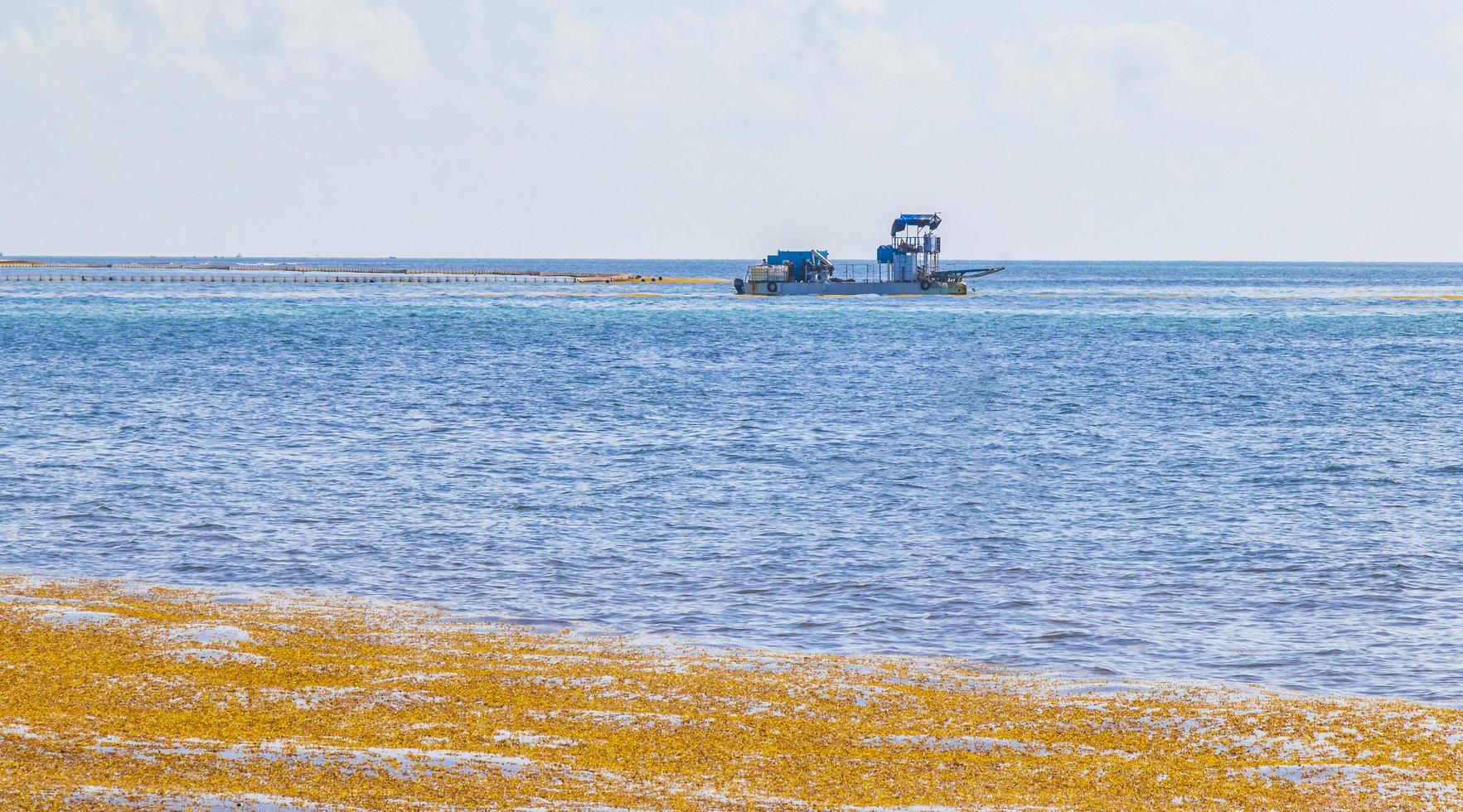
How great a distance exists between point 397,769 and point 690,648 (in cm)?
562

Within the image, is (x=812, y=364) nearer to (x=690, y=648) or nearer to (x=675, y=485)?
(x=675, y=485)

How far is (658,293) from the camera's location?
171875 millimetres

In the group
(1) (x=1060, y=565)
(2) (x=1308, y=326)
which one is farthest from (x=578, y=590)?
(2) (x=1308, y=326)

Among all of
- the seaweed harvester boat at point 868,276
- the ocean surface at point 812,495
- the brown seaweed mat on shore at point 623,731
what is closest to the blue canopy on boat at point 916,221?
the seaweed harvester boat at point 868,276

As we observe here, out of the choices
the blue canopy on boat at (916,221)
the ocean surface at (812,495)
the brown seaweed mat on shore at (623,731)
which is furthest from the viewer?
the blue canopy on boat at (916,221)

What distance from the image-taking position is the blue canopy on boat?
12519 cm

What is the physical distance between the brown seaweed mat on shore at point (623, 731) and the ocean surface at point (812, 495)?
2.06 m

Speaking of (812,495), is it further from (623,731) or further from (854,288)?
(854,288)

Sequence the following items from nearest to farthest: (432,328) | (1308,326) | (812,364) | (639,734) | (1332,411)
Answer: (639,734), (1332,411), (812,364), (432,328), (1308,326)

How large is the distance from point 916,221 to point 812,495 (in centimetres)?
10014

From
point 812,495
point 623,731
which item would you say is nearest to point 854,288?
point 812,495

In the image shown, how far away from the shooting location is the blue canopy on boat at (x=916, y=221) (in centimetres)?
12519

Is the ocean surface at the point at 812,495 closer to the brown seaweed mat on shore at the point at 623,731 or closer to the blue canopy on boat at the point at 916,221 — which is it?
the brown seaweed mat on shore at the point at 623,731

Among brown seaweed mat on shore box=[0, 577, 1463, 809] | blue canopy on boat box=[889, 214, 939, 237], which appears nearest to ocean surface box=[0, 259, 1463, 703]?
brown seaweed mat on shore box=[0, 577, 1463, 809]
